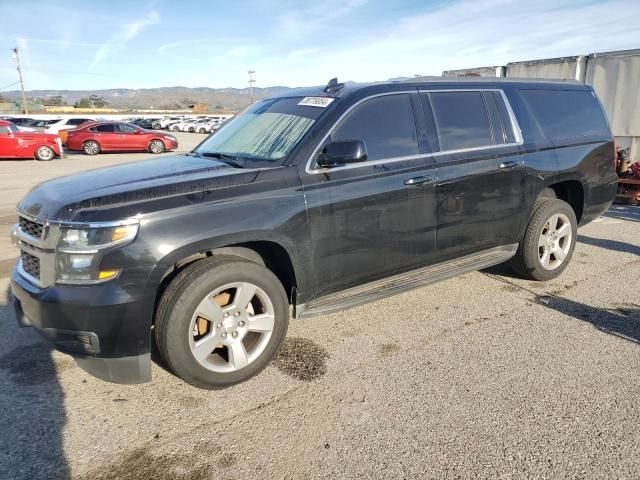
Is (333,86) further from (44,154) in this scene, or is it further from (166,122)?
(166,122)

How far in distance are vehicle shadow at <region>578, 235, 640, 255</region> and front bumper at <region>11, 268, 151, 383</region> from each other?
5835 mm

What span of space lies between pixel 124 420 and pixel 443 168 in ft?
9.53

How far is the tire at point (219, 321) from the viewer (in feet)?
9.28

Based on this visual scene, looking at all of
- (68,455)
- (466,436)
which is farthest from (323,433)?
(68,455)

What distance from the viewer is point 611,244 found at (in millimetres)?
6301

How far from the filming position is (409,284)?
377cm

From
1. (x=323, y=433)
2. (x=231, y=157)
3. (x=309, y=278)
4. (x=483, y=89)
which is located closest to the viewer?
(x=323, y=433)

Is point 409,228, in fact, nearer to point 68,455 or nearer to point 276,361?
point 276,361

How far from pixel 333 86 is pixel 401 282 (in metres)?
1.65

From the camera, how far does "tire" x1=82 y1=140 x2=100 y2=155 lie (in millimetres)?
Answer: 21812

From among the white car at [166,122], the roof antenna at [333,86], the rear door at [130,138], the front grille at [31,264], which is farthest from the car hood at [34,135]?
the white car at [166,122]

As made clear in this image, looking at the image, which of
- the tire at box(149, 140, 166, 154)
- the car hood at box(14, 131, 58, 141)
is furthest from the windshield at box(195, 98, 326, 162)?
the tire at box(149, 140, 166, 154)

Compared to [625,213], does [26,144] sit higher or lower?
higher

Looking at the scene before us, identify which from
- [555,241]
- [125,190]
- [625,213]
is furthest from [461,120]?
[625,213]
